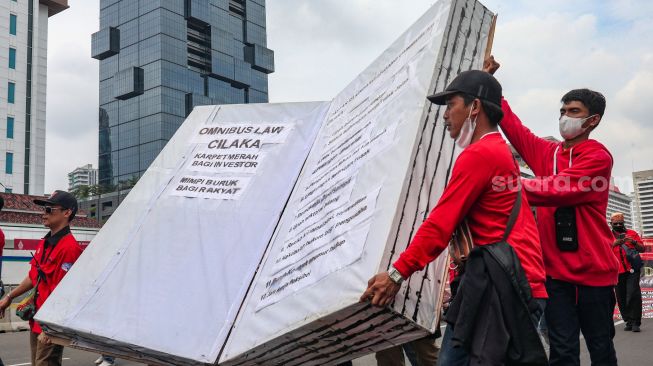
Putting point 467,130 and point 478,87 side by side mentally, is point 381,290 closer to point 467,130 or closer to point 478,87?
point 467,130

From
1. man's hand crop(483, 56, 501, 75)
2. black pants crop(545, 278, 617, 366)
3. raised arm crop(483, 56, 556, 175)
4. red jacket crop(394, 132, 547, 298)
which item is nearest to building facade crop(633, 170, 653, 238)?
raised arm crop(483, 56, 556, 175)

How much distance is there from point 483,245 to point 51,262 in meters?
3.31

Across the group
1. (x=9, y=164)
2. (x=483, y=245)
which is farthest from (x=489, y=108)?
(x=9, y=164)

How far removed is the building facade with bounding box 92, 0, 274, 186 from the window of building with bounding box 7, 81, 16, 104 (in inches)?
1398

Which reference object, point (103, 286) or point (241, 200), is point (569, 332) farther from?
point (103, 286)

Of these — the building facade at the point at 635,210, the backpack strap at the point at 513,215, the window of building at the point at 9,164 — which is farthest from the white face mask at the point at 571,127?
the building facade at the point at 635,210

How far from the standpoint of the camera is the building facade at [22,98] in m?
55.4

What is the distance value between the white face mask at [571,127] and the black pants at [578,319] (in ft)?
2.56

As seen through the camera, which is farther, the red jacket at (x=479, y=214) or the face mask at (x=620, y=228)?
the face mask at (x=620, y=228)

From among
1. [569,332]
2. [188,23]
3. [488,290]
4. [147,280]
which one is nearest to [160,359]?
[147,280]

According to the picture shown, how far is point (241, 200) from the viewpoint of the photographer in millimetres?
3439

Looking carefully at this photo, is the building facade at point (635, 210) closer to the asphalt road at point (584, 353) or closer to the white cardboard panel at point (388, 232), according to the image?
the asphalt road at point (584, 353)

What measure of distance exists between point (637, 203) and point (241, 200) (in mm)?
131408

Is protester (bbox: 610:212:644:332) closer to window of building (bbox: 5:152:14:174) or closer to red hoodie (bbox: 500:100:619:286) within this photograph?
red hoodie (bbox: 500:100:619:286)
